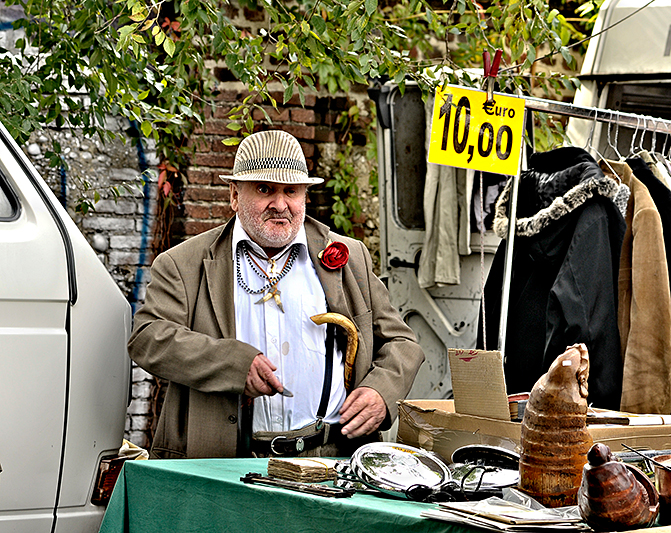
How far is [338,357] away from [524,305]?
2.83ft

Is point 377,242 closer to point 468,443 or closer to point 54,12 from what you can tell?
point 54,12

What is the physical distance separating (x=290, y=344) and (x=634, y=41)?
2624mm

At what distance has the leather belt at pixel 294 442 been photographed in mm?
2861

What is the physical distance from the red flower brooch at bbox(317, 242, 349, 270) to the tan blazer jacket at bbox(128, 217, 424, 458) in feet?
0.09

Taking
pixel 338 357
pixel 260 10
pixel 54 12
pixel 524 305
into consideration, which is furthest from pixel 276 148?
pixel 260 10

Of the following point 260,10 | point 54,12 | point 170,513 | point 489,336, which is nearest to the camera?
point 170,513

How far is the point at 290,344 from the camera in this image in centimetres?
301

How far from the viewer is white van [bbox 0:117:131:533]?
247 centimetres

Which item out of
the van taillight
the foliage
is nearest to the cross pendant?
the van taillight

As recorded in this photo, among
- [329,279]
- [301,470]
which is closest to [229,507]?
[301,470]

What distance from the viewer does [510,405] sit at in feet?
7.95

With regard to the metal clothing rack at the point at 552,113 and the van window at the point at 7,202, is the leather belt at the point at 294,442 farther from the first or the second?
the van window at the point at 7,202

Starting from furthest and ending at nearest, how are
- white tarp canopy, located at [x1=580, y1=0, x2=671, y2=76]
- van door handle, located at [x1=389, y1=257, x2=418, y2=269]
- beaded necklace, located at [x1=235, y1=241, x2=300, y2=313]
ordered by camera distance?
van door handle, located at [x1=389, y1=257, x2=418, y2=269]
white tarp canopy, located at [x1=580, y1=0, x2=671, y2=76]
beaded necklace, located at [x1=235, y1=241, x2=300, y2=313]

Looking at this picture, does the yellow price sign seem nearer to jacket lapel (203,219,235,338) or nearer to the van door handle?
jacket lapel (203,219,235,338)
